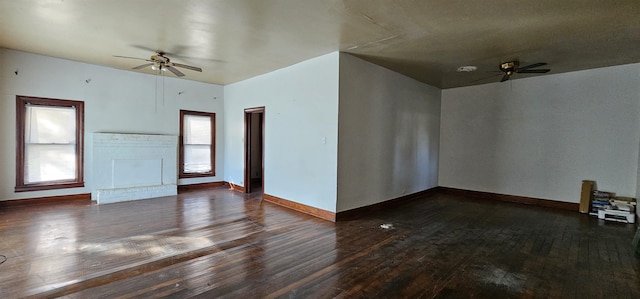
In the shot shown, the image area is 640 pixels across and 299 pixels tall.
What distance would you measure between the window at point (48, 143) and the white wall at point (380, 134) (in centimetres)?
533

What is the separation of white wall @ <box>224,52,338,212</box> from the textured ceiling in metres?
0.38


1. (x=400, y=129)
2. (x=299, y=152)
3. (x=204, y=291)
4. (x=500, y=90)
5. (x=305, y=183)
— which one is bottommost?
(x=204, y=291)

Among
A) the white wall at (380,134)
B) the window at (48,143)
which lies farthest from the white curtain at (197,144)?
the white wall at (380,134)

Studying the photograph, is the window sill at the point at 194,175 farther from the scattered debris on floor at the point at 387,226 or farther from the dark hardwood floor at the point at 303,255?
the scattered debris on floor at the point at 387,226

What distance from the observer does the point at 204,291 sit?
236cm

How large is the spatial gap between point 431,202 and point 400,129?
68.7 inches

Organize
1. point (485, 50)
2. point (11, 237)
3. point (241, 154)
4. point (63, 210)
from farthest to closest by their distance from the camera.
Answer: point (241, 154) < point (63, 210) < point (485, 50) < point (11, 237)

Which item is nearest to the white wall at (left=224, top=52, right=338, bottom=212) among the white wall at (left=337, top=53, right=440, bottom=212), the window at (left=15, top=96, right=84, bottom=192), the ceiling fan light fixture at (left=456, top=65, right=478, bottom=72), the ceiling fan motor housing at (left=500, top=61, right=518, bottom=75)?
the white wall at (left=337, top=53, right=440, bottom=212)

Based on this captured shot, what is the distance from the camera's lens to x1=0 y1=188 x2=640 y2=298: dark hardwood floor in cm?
245

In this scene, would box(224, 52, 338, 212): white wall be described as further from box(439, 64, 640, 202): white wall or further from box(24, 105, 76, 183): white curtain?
box(439, 64, 640, 202): white wall

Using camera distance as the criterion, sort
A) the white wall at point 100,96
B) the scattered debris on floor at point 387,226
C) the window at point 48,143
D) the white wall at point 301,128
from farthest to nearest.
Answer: the window at point 48,143, the white wall at point 100,96, the white wall at point 301,128, the scattered debris on floor at point 387,226

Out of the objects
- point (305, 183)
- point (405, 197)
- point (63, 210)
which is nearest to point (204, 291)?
point (305, 183)

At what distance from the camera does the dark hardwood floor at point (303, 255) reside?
2.45 meters

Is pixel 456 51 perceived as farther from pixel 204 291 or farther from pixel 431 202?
pixel 204 291
